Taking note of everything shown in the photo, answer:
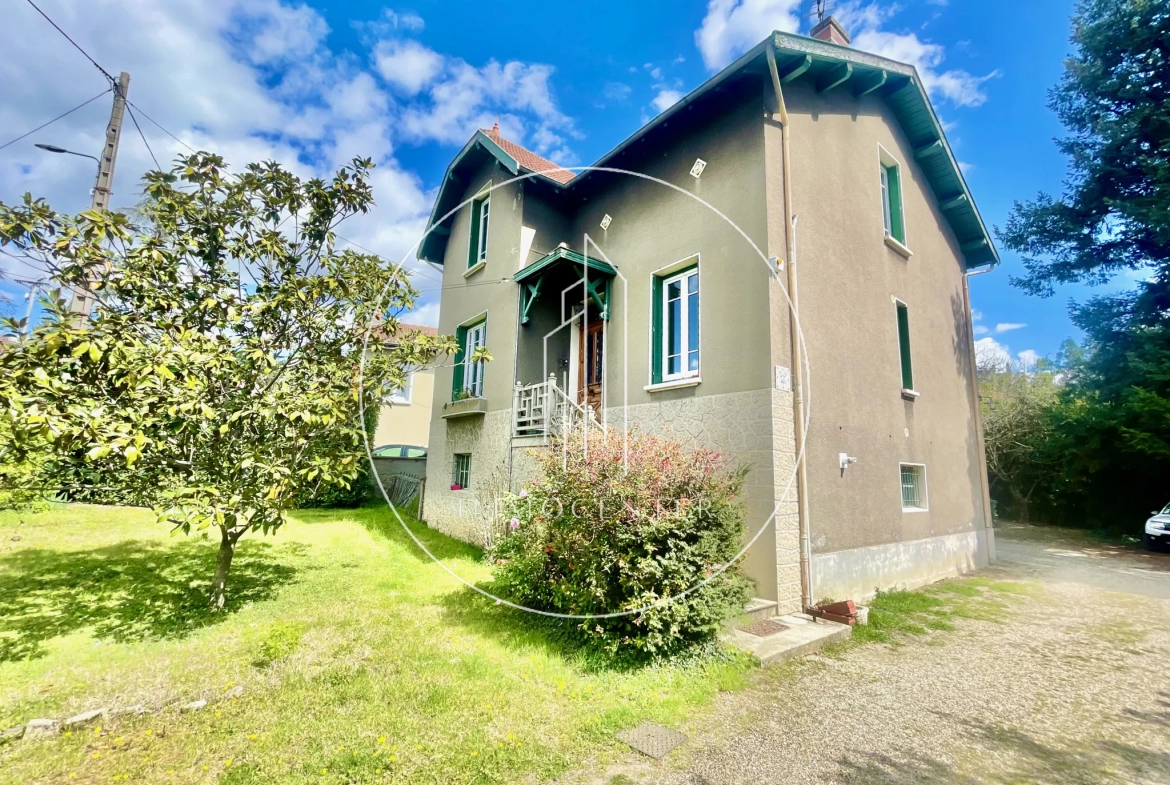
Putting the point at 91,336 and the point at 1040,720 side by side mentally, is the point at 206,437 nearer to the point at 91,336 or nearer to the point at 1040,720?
the point at 91,336

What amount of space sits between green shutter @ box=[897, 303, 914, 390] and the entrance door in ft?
18.0

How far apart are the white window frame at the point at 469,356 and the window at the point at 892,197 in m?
8.78

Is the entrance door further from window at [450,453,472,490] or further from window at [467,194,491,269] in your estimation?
window at [467,194,491,269]

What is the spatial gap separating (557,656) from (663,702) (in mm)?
1301

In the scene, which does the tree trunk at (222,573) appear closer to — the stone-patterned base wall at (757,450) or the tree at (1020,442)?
the stone-patterned base wall at (757,450)

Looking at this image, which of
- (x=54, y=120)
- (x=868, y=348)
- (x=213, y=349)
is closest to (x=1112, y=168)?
(x=868, y=348)

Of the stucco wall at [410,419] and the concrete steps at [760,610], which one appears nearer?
the concrete steps at [760,610]

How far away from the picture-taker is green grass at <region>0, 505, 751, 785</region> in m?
3.30

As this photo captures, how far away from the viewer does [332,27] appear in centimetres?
725

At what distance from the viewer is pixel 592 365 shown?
995cm

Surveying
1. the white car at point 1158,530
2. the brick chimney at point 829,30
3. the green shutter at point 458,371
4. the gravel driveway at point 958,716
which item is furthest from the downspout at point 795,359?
the white car at point 1158,530

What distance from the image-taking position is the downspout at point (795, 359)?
21.3ft

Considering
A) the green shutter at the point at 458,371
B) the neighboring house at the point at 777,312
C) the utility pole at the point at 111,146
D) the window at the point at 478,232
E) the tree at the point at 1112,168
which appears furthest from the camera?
the tree at the point at 1112,168

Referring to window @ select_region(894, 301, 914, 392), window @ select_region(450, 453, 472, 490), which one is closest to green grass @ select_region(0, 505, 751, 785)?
window @ select_region(450, 453, 472, 490)
